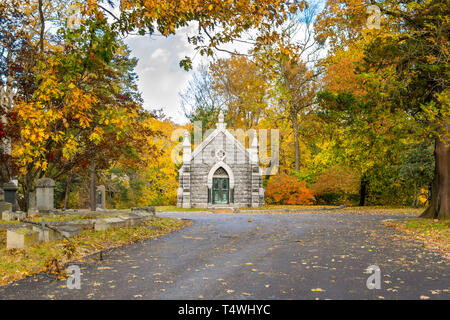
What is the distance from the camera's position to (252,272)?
6309 mm

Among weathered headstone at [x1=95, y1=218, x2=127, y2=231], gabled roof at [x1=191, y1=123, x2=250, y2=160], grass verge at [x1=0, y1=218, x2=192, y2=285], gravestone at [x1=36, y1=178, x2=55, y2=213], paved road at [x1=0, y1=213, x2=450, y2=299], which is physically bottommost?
paved road at [x1=0, y1=213, x2=450, y2=299]

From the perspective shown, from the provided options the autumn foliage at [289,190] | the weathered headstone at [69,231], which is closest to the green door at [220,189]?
the autumn foliage at [289,190]

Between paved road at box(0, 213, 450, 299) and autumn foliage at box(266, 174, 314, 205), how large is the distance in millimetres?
20240

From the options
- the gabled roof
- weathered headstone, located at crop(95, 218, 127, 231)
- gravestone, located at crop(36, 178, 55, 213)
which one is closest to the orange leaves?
the gabled roof

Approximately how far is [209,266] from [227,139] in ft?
81.7

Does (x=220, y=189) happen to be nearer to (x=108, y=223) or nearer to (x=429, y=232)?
(x=429, y=232)

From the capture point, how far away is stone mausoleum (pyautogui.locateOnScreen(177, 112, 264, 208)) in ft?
102

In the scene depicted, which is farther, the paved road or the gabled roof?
the gabled roof

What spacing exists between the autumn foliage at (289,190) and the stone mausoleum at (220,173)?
116cm

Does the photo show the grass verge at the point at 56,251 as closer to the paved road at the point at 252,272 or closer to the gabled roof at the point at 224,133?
the paved road at the point at 252,272

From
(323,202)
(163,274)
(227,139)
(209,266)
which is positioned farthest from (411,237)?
(323,202)

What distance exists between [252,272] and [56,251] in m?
4.03

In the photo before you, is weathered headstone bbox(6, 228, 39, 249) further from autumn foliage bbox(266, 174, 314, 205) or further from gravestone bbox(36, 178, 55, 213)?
autumn foliage bbox(266, 174, 314, 205)

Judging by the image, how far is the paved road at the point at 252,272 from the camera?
5113mm
